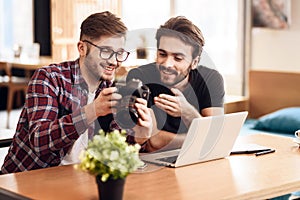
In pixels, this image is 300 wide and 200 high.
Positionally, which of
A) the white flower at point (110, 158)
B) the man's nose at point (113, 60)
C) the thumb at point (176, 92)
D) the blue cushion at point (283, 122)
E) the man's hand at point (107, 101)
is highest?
the man's nose at point (113, 60)

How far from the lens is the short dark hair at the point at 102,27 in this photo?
8.10ft

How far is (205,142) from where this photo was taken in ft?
7.76

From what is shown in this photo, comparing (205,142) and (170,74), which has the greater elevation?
(170,74)

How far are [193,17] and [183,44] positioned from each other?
3.76m

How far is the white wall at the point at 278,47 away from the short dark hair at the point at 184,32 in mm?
2954

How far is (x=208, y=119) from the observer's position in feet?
7.53

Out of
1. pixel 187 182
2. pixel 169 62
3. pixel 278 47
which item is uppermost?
pixel 169 62

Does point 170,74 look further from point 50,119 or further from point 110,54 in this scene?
point 50,119

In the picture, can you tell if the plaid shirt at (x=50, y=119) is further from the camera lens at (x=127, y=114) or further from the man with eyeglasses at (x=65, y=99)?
the camera lens at (x=127, y=114)

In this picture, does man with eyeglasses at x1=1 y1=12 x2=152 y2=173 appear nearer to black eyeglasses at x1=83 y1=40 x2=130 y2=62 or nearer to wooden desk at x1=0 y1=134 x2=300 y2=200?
black eyeglasses at x1=83 y1=40 x2=130 y2=62

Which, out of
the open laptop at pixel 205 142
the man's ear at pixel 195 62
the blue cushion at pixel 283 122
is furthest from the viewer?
the blue cushion at pixel 283 122

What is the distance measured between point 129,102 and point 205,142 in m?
0.32

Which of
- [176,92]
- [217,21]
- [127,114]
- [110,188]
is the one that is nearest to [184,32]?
[176,92]

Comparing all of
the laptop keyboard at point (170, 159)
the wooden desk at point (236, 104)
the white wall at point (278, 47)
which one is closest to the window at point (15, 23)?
the white wall at point (278, 47)
